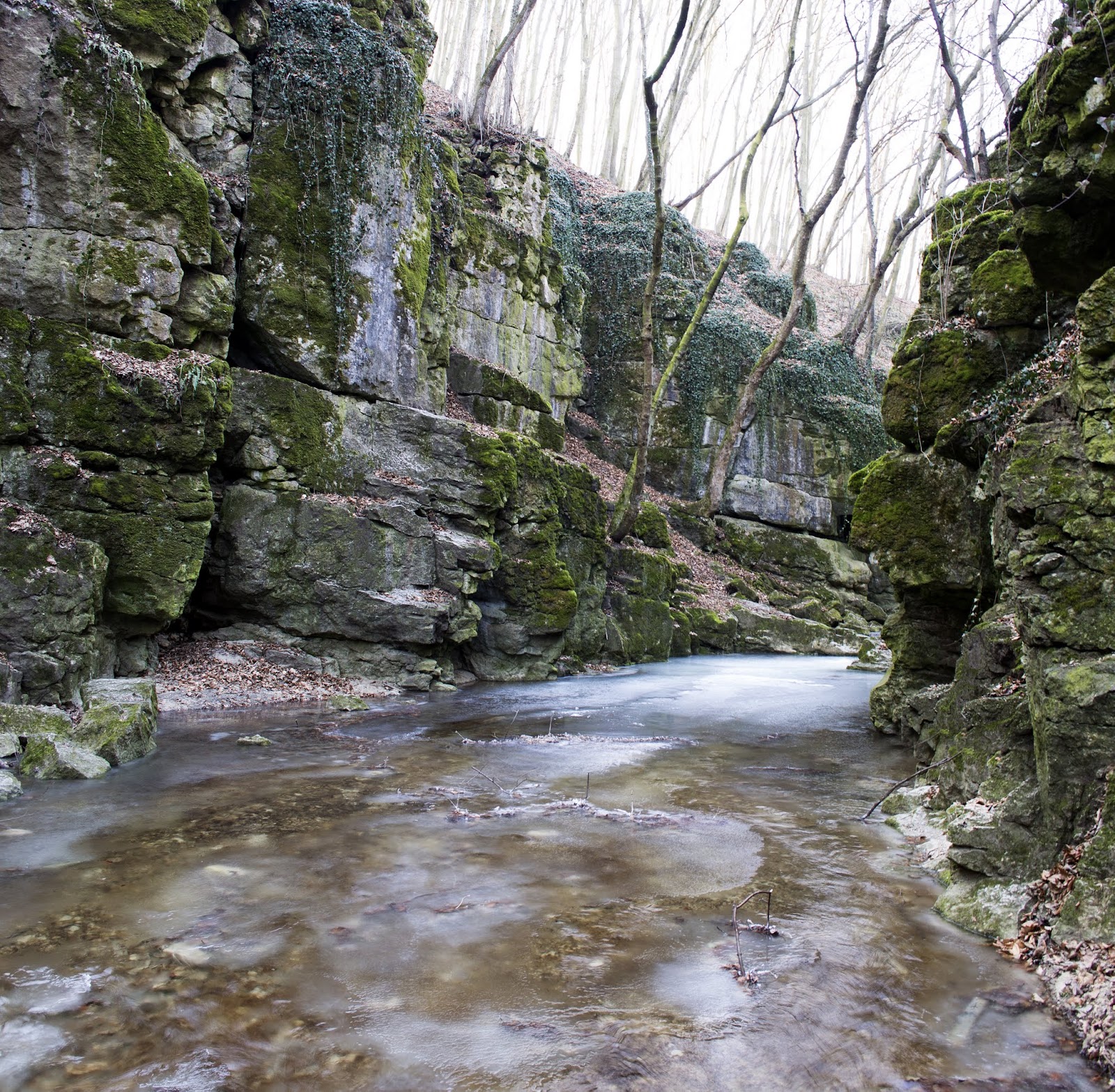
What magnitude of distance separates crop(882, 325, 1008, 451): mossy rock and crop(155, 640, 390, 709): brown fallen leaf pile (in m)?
7.95

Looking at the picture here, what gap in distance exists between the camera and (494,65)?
21078 mm

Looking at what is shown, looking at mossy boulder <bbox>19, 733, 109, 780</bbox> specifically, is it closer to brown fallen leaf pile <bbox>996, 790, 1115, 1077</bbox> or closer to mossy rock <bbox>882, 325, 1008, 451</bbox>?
brown fallen leaf pile <bbox>996, 790, 1115, 1077</bbox>

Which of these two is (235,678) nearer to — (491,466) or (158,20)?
(491,466)

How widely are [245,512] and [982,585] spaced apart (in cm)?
953

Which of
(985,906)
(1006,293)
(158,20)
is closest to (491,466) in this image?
(158,20)

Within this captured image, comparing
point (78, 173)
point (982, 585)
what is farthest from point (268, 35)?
point (982, 585)

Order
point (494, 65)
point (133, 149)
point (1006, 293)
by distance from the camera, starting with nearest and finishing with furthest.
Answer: point (1006, 293)
point (133, 149)
point (494, 65)

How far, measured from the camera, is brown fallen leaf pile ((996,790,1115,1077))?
9.91ft

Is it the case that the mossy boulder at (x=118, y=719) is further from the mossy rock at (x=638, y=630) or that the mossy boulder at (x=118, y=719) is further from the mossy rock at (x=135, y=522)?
the mossy rock at (x=638, y=630)

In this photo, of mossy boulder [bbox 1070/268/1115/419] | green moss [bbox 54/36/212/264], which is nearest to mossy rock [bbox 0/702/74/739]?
green moss [bbox 54/36/212/264]

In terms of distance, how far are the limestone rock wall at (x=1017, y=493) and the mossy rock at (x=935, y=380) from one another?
0.06 ft

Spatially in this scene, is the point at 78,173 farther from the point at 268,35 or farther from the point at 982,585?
the point at 982,585

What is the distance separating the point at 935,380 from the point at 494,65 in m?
17.9

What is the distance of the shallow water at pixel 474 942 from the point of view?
9.73ft
